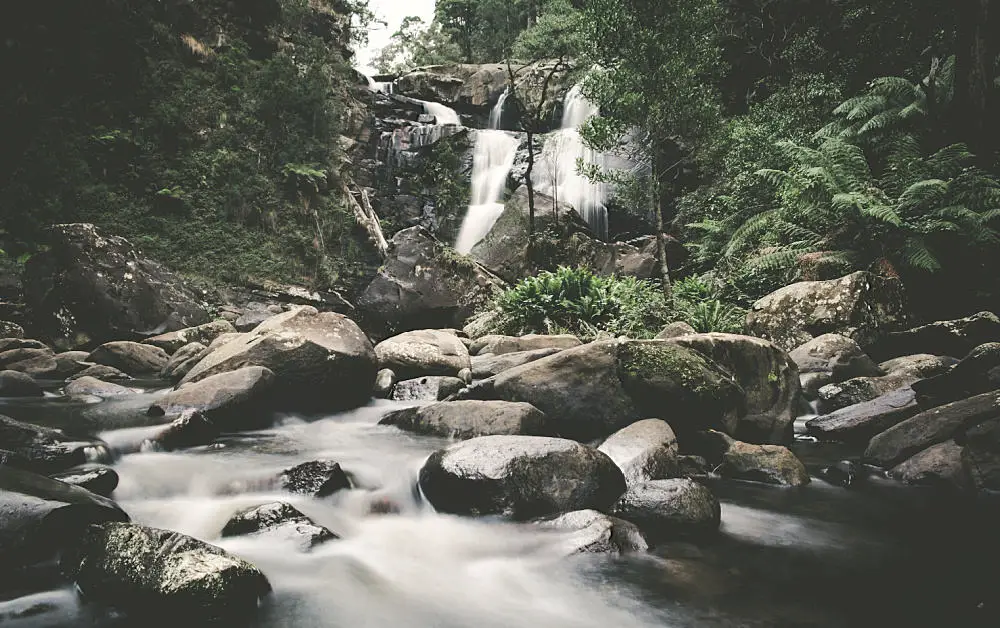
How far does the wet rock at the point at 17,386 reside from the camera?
7500mm

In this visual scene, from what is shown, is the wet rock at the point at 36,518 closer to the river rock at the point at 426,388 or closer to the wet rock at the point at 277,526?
the wet rock at the point at 277,526

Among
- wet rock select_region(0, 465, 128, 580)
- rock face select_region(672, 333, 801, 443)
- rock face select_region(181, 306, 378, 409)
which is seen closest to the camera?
wet rock select_region(0, 465, 128, 580)

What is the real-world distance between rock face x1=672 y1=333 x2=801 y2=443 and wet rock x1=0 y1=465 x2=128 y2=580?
5071 millimetres

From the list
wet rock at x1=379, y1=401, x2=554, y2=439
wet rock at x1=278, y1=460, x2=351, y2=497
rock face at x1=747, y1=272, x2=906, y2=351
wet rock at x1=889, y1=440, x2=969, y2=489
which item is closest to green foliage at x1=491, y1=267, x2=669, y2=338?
rock face at x1=747, y1=272, x2=906, y2=351

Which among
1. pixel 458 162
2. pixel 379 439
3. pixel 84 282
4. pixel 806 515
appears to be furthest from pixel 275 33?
pixel 806 515

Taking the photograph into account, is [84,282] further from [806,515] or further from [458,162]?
[458,162]

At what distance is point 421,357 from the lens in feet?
28.1

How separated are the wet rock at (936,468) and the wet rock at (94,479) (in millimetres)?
6022

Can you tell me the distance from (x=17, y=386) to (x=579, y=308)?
8.54 meters

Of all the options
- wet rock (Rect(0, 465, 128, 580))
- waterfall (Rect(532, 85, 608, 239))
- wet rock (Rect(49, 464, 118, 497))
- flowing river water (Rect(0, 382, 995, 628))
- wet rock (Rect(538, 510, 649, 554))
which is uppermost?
waterfall (Rect(532, 85, 608, 239))

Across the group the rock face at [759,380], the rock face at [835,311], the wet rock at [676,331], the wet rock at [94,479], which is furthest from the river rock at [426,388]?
the rock face at [835,311]

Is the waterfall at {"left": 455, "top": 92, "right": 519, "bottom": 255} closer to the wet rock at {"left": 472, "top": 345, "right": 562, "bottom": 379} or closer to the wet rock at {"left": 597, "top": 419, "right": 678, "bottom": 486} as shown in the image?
the wet rock at {"left": 472, "top": 345, "right": 562, "bottom": 379}

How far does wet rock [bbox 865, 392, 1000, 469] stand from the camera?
475 centimetres

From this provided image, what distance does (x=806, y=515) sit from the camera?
4277mm
